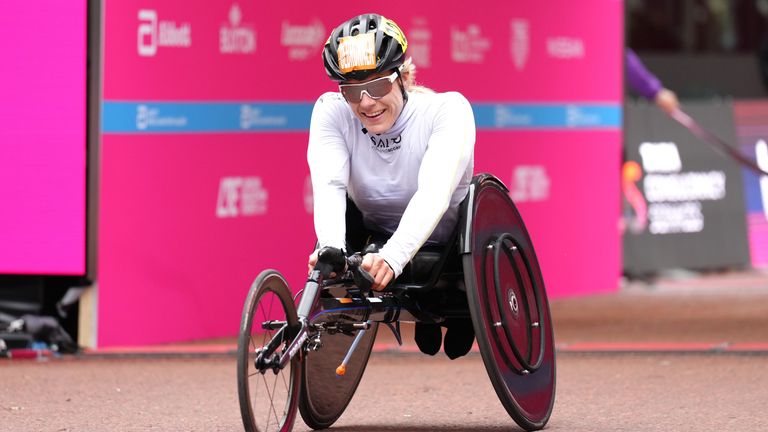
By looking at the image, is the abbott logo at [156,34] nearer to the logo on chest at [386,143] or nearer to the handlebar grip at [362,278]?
the logo on chest at [386,143]

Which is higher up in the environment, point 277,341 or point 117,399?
point 277,341

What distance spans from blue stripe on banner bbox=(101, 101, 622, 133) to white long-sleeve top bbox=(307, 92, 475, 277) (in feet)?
10.9

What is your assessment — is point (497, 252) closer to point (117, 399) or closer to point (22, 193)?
point (117, 399)

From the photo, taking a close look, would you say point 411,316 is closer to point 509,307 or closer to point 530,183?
point 509,307

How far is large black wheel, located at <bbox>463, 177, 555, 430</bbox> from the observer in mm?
6879

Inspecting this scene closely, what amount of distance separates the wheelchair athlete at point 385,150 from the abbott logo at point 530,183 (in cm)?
628

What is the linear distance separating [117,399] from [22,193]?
6.90 ft

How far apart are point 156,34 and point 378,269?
165 inches

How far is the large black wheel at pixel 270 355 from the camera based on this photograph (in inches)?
244

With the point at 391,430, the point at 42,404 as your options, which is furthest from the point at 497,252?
the point at 42,404

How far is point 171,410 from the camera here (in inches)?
321

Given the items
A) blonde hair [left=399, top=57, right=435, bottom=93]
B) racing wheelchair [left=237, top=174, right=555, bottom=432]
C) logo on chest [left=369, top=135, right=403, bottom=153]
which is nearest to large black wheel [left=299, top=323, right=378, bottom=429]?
racing wheelchair [left=237, top=174, right=555, bottom=432]

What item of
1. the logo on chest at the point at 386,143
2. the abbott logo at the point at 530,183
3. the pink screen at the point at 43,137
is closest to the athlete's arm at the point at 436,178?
the logo on chest at the point at 386,143

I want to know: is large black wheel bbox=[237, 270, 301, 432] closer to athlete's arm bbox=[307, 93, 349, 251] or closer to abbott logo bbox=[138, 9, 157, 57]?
athlete's arm bbox=[307, 93, 349, 251]
